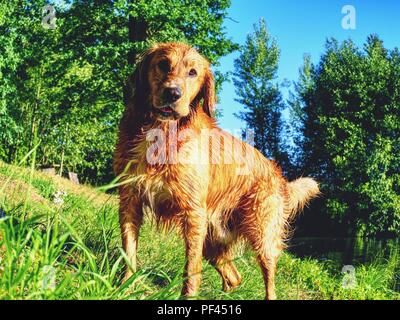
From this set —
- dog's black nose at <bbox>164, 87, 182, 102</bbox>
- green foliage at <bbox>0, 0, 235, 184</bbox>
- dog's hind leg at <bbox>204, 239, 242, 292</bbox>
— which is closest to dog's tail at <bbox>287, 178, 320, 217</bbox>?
dog's hind leg at <bbox>204, 239, 242, 292</bbox>

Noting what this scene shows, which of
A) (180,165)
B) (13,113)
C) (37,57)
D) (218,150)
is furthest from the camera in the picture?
(13,113)

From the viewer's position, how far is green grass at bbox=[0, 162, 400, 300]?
2453mm

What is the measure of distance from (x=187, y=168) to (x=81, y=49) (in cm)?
1658

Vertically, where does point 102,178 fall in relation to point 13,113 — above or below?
below

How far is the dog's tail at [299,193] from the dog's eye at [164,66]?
1991 millimetres

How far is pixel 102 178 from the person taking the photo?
28.4 m

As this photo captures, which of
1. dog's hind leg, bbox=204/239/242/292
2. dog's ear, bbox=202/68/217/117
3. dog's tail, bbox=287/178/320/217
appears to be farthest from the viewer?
dog's tail, bbox=287/178/320/217

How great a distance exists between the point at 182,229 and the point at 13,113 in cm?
2579

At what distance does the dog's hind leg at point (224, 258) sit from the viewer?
452 cm

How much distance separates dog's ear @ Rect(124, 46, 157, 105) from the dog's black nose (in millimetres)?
377

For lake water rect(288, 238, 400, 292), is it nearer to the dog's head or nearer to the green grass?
the green grass
